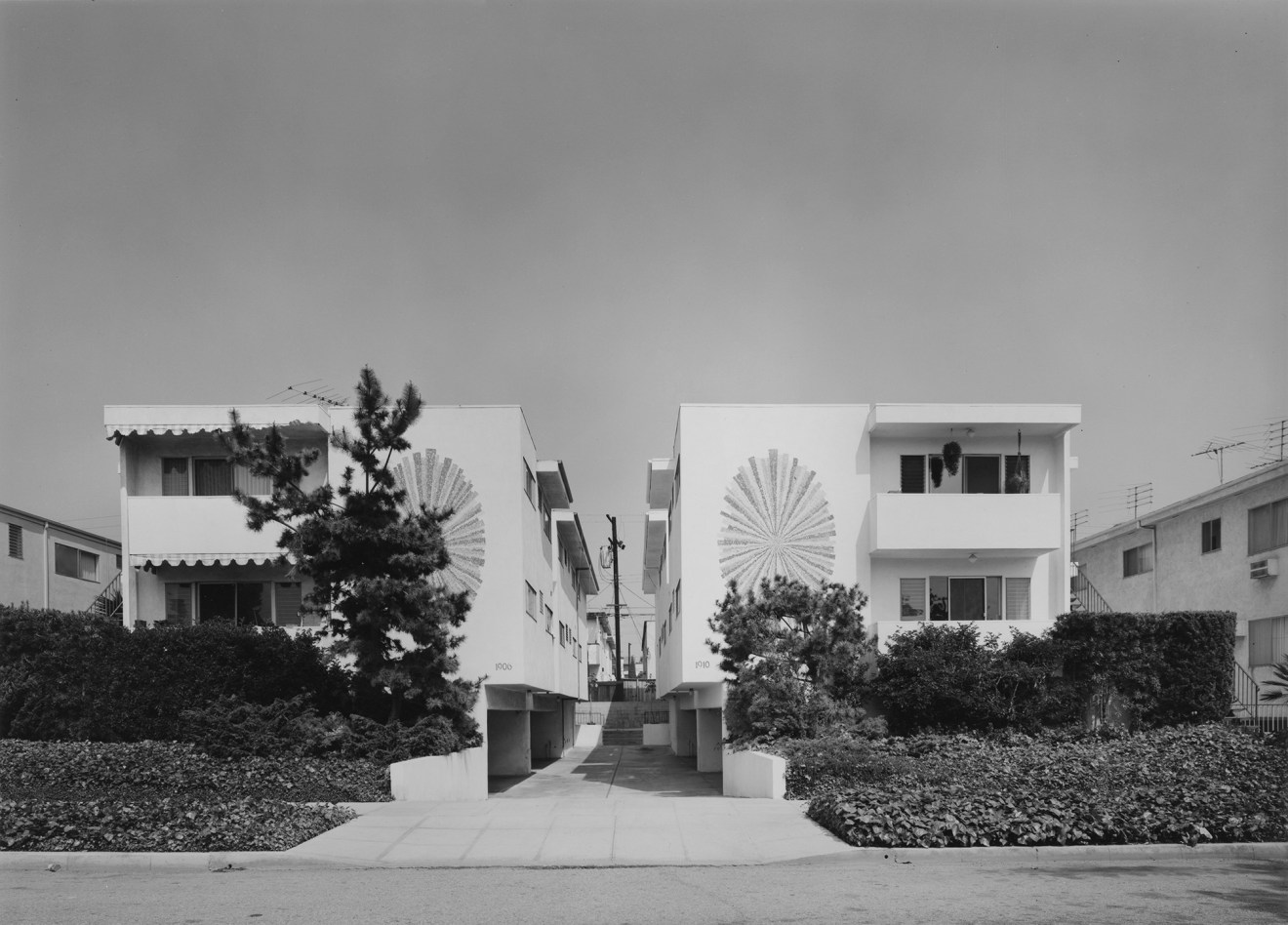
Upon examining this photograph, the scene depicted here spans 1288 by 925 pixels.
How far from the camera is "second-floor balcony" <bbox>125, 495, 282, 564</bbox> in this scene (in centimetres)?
2414

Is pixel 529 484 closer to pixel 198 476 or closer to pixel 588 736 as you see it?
pixel 198 476

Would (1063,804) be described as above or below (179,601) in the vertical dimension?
below

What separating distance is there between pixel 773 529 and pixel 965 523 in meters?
4.26

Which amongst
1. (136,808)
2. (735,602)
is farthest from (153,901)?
(735,602)

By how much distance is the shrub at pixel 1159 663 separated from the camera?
2286cm

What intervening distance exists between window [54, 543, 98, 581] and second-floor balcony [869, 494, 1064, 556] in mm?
25559

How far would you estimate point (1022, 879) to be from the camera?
11.0 metres

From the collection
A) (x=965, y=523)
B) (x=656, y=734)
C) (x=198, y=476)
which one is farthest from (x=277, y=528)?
(x=656, y=734)

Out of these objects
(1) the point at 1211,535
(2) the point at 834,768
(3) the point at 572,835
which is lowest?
(2) the point at 834,768

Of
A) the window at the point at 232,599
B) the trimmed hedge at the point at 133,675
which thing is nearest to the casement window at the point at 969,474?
the trimmed hedge at the point at 133,675

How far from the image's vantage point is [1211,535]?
98.5 ft

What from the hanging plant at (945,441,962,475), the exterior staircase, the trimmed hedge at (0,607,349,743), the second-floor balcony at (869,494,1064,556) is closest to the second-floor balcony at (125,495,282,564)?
the trimmed hedge at (0,607,349,743)

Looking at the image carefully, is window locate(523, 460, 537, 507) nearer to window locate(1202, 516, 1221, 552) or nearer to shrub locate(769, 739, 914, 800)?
shrub locate(769, 739, 914, 800)

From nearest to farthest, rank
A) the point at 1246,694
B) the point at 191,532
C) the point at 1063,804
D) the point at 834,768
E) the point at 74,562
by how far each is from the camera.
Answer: the point at 1063,804 → the point at 834,768 → the point at 191,532 → the point at 1246,694 → the point at 74,562
